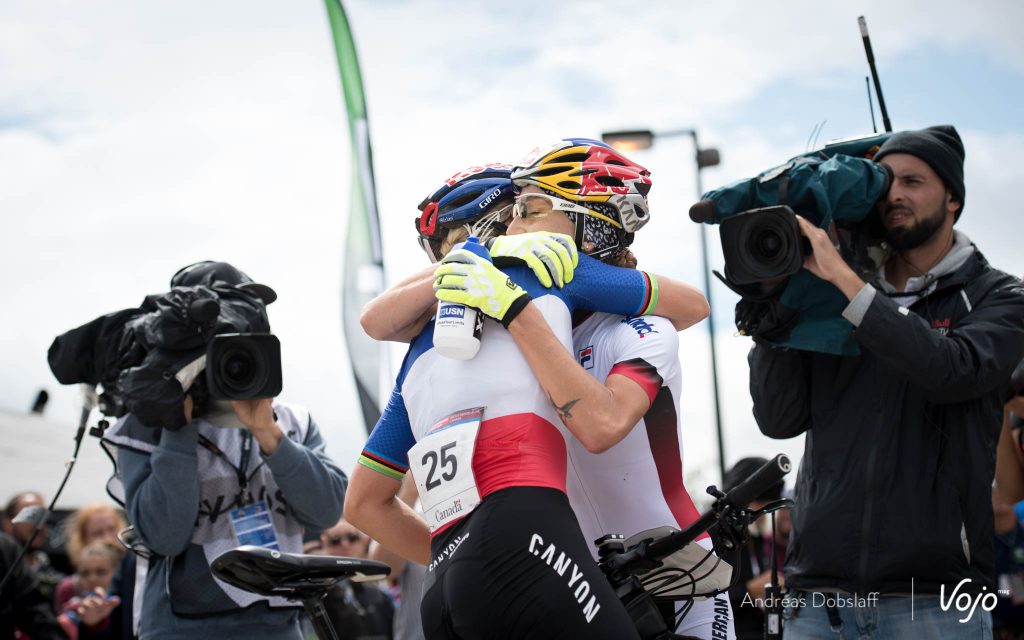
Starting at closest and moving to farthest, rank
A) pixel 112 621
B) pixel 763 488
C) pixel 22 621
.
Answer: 1. pixel 763 488
2. pixel 112 621
3. pixel 22 621

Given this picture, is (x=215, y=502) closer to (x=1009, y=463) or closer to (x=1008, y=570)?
(x=1009, y=463)

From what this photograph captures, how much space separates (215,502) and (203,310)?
81 cm

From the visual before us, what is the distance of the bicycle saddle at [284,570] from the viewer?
321 centimetres

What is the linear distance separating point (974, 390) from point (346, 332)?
7186 mm

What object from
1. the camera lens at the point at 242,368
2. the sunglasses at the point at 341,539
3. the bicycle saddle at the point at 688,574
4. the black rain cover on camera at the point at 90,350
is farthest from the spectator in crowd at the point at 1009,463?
the sunglasses at the point at 341,539

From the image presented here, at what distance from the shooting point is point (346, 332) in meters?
10.1

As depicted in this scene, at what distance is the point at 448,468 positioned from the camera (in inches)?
113

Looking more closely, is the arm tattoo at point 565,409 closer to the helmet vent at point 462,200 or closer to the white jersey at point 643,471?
the white jersey at point 643,471

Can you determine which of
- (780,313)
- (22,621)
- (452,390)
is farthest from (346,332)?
(452,390)

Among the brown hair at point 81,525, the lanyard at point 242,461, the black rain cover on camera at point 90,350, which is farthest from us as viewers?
the brown hair at point 81,525

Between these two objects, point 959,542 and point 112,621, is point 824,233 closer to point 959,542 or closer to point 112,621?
point 959,542

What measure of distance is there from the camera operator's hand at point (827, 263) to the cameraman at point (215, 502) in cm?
224

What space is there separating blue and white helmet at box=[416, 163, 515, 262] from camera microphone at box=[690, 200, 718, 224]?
682mm

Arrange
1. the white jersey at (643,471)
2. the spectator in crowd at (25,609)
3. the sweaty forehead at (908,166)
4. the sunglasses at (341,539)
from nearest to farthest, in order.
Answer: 1. the white jersey at (643,471)
2. the sweaty forehead at (908,166)
3. the spectator in crowd at (25,609)
4. the sunglasses at (341,539)
